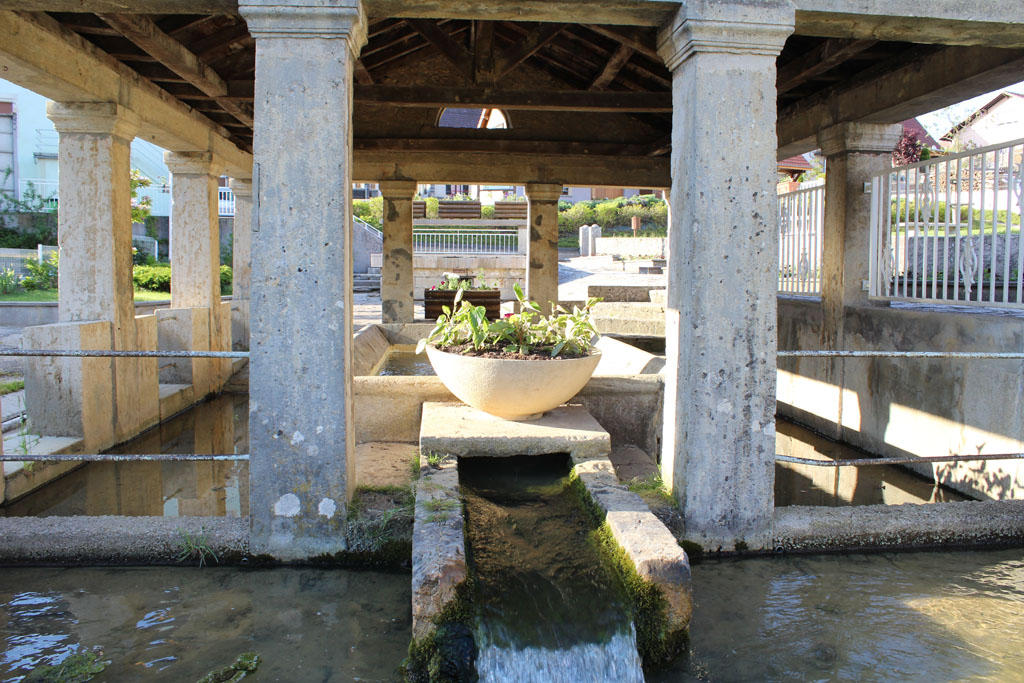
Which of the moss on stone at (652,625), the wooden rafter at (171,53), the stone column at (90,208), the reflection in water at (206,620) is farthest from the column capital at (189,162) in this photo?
the moss on stone at (652,625)

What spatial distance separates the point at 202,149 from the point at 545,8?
6.51m

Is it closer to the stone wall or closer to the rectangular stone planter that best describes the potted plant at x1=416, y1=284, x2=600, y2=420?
the stone wall

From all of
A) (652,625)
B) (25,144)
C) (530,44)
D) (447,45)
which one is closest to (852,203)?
(530,44)

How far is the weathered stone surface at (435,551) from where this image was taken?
8.73 feet

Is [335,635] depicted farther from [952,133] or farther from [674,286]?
[952,133]

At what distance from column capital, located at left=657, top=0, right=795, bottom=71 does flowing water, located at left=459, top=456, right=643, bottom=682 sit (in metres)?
2.36

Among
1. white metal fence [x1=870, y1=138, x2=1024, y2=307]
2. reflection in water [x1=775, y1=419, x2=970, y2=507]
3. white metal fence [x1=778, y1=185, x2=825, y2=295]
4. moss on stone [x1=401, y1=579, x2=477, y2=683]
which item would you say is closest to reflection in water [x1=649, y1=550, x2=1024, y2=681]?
moss on stone [x1=401, y1=579, x2=477, y2=683]

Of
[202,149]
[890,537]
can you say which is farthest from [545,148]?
[890,537]

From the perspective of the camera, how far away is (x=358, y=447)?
4.71m

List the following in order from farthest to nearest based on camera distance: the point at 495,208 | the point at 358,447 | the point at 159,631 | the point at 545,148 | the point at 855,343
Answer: the point at 495,208 < the point at 545,148 < the point at 855,343 < the point at 358,447 < the point at 159,631

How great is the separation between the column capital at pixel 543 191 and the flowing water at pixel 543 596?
8.11 metres

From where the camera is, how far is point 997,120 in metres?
31.2

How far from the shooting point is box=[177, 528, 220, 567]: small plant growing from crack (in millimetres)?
3562

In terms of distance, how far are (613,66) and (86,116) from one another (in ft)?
17.4
